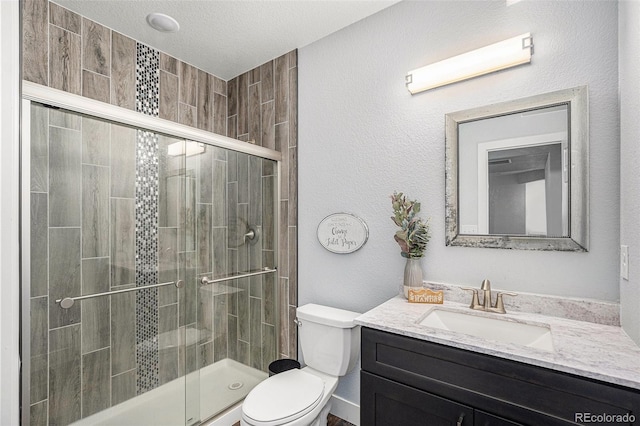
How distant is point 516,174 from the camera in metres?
1.50

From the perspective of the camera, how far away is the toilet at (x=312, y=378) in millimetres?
1467

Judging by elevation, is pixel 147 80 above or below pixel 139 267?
above

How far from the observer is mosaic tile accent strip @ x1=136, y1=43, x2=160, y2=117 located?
7.32ft

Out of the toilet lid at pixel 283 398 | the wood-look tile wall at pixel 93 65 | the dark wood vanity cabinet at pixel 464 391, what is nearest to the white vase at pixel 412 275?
the dark wood vanity cabinet at pixel 464 391

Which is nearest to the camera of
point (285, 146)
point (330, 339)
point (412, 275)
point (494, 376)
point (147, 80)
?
point (494, 376)

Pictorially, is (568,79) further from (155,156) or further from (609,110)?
(155,156)

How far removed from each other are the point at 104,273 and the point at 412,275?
1.56 metres

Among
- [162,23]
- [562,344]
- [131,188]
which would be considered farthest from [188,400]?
[162,23]

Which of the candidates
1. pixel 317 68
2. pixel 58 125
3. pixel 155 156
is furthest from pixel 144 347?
pixel 317 68

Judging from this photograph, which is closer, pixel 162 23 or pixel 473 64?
pixel 473 64

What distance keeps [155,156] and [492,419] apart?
1.90 m

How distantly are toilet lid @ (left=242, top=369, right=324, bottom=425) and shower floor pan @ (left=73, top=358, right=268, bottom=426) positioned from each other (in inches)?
20.4

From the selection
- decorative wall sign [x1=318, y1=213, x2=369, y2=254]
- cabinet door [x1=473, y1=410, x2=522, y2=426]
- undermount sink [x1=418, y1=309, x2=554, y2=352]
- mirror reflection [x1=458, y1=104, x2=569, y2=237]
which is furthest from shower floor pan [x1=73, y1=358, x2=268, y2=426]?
mirror reflection [x1=458, y1=104, x2=569, y2=237]

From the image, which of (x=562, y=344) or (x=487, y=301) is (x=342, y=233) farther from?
(x=562, y=344)
